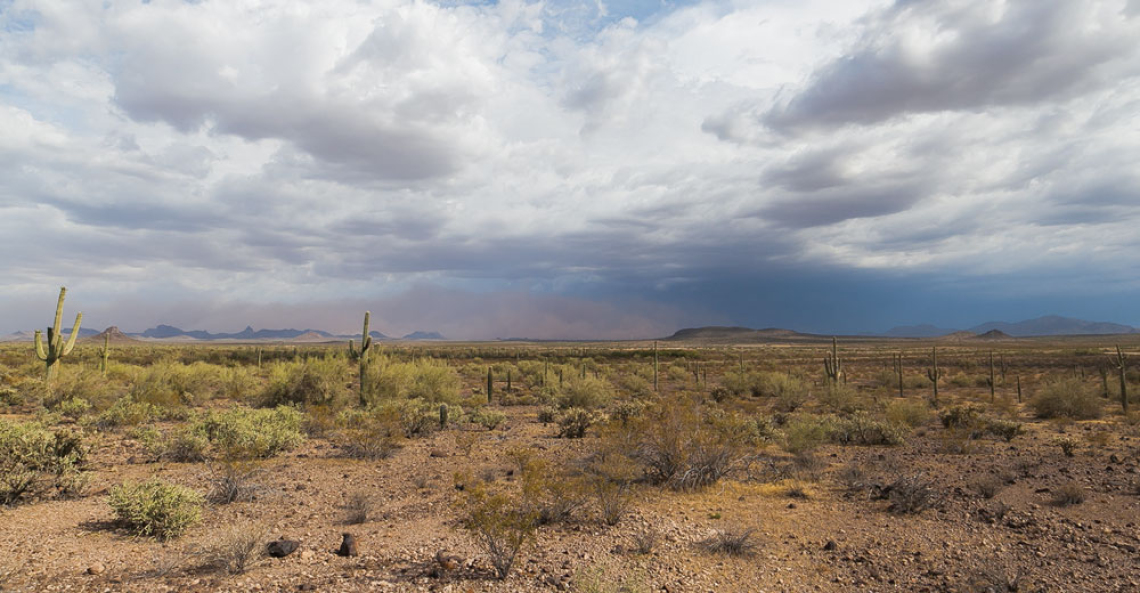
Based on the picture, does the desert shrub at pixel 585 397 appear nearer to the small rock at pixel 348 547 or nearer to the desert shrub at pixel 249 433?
the desert shrub at pixel 249 433

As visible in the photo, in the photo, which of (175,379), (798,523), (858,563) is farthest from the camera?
(175,379)

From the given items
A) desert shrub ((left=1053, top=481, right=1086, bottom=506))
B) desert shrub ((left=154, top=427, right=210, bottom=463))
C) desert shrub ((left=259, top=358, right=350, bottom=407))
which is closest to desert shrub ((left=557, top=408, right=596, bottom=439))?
desert shrub ((left=154, top=427, right=210, bottom=463))

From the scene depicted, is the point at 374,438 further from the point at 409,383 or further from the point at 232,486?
the point at 409,383

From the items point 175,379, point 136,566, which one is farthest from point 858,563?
point 175,379

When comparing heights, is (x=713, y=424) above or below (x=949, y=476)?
above

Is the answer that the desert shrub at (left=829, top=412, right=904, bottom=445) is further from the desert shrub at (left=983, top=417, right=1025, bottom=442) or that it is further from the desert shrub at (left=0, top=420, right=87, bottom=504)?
the desert shrub at (left=0, top=420, right=87, bottom=504)

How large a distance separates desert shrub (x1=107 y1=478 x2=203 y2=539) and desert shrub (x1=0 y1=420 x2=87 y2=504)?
2.17 m

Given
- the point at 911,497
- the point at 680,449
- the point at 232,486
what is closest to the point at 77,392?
the point at 232,486

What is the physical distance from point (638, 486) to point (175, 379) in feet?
83.4

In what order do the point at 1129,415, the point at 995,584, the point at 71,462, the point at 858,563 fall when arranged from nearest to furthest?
1. the point at 995,584
2. the point at 858,563
3. the point at 71,462
4. the point at 1129,415

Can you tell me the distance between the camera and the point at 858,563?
7871 millimetres

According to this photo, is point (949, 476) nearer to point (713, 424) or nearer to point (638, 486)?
point (713, 424)

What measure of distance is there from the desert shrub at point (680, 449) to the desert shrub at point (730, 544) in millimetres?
2909

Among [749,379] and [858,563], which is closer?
[858,563]
